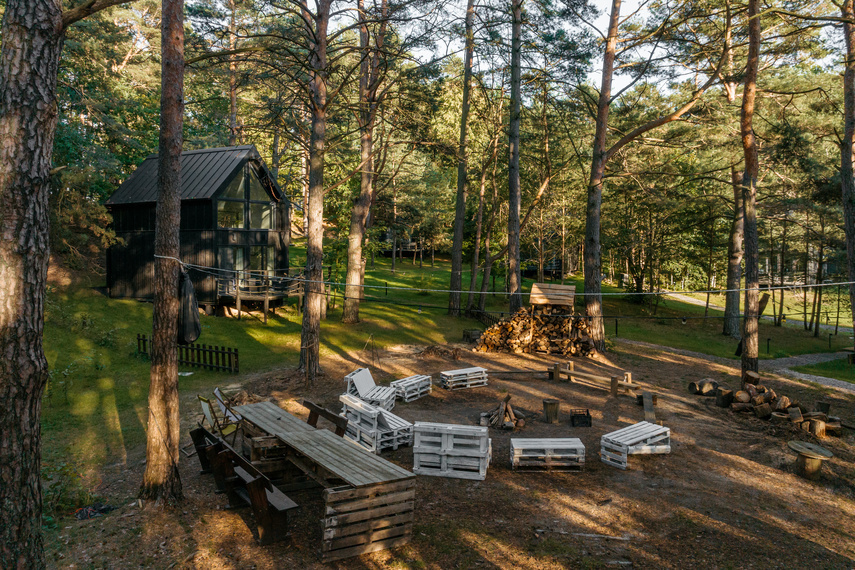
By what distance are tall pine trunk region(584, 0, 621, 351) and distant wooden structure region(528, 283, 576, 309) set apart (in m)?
Result: 0.63

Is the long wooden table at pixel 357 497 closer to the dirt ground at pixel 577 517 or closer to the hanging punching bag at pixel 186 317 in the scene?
the dirt ground at pixel 577 517

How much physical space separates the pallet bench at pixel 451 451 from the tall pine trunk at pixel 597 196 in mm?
11812

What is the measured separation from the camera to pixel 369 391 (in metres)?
12.7

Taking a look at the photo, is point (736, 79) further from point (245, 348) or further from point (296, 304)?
point (296, 304)

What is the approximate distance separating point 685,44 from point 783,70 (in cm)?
1131

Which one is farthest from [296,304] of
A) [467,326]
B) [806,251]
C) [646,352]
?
[806,251]

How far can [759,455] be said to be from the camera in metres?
10.4

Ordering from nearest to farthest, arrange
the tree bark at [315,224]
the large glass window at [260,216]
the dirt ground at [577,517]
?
the dirt ground at [577,517] → the tree bark at [315,224] → the large glass window at [260,216]

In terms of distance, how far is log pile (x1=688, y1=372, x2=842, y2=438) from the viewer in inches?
454

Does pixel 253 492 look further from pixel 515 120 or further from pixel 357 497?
pixel 515 120

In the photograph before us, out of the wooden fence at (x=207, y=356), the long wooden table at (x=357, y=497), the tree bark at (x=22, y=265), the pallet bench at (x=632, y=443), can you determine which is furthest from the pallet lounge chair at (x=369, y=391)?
the tree bark at (x=22, y=265)

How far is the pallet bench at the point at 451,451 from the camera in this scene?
8.91 metres

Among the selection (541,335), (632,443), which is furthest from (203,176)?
(632,443)

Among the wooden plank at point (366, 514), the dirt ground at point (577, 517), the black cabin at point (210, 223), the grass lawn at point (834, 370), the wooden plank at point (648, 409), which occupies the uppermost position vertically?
the black cabin at point (210, 223)
